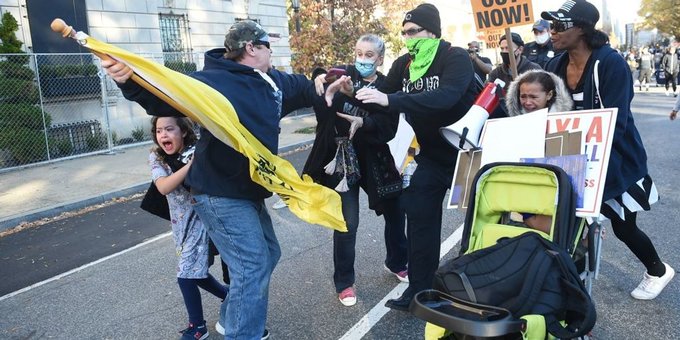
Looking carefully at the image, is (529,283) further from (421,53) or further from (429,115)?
(421,53)

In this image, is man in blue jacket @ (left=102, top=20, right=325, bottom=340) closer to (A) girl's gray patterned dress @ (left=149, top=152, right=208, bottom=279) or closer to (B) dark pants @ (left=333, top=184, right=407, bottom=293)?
(A) girl's gray patterned dress @ (left=149, top=152, right=208, bottom=279)

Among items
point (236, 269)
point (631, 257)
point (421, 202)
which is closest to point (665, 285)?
point (631, 257)

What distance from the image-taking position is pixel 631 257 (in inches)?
183

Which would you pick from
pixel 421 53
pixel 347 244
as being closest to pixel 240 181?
pixel 347 244

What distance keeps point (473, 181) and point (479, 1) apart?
11.8 ft

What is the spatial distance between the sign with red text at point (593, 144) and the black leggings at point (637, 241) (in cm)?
113

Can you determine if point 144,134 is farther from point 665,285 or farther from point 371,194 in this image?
point 665,285

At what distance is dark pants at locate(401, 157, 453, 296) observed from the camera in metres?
3.70

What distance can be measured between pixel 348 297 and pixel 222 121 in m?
1.93

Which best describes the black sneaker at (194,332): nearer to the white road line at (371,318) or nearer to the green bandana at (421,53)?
the white road line at (371,318)

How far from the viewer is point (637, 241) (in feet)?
12.3

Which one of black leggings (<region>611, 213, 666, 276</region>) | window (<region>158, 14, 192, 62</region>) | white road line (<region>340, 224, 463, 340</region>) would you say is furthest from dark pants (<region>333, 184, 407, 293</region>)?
window (<region>158, 14, 192, 62</region>)

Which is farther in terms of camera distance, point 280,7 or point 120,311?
point 280,7

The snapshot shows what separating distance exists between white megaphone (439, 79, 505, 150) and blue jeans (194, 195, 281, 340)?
1.27 metres
